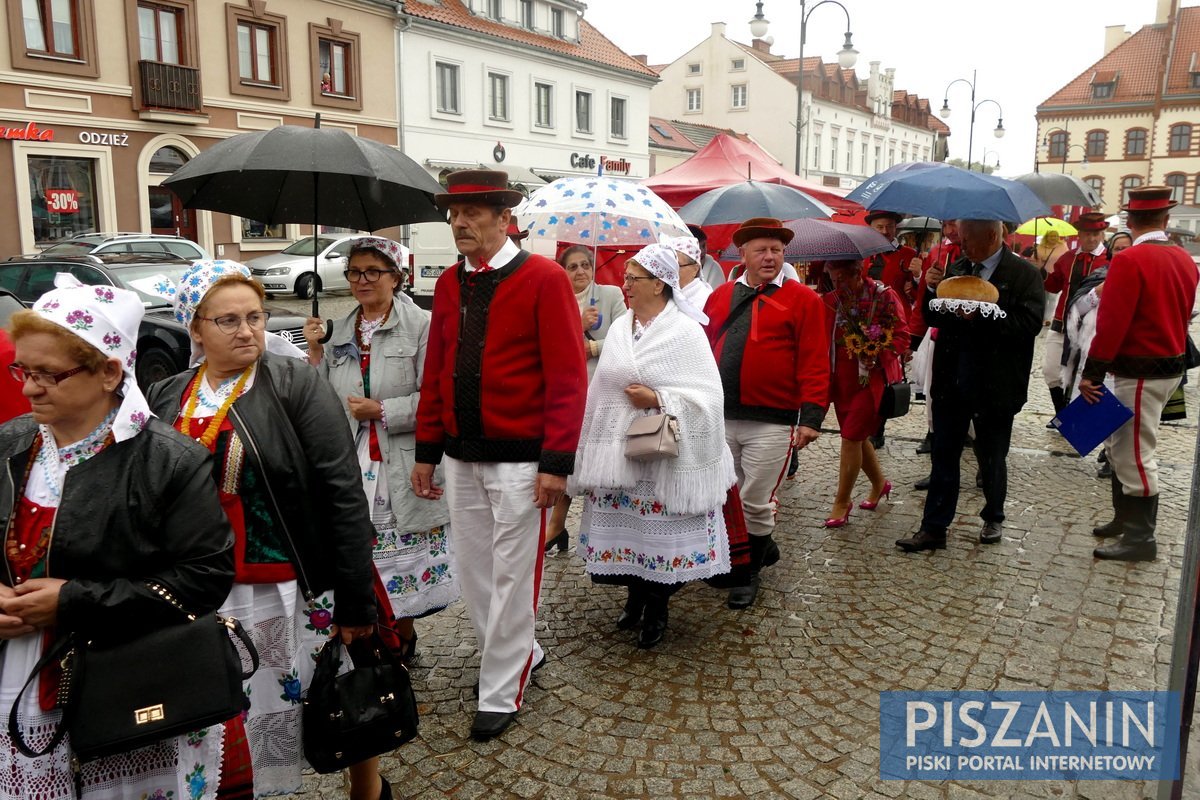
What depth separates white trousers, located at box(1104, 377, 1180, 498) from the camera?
17.8ft

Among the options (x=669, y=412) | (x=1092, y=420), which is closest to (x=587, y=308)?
(x=669, y=412)

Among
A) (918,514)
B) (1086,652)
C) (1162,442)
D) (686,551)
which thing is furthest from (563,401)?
(1162,442)

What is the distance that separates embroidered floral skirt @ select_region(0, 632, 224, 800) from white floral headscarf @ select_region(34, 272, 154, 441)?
0.55 metres

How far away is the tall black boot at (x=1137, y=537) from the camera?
5.42 m

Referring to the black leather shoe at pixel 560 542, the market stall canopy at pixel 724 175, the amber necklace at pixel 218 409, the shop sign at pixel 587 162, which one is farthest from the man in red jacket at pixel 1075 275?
the shop sign at pixel 587 162

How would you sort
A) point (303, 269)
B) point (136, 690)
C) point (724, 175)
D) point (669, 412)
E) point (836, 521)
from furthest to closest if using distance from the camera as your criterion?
point (303, 269), point (724, 175), point (836, 521), point (669, 412), point (136, 690)

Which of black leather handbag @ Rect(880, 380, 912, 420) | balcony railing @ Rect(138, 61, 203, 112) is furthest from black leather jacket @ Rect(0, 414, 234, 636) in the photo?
balcony railing @ Rect(138, 61, 203, 112)

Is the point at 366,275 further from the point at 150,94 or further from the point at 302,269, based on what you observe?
the point at 150,94

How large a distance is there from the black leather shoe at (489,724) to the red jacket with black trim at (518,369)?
1.02 metres

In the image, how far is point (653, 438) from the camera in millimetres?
3934

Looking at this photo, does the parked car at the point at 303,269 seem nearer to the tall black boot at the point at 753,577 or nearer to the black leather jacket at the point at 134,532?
the tall black boot at the point at 753,577

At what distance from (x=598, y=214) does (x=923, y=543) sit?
2.86 metres

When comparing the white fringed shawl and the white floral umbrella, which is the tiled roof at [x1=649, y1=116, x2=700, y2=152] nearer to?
the white floral umbrella

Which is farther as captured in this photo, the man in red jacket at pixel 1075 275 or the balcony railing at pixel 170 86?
the balcony railing at pixel 170 86
